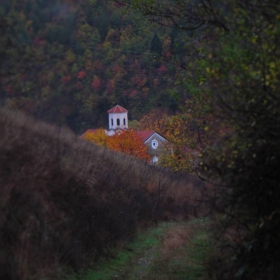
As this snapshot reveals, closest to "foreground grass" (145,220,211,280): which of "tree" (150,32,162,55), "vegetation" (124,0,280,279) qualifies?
"vegetation" (124,0,280,279)

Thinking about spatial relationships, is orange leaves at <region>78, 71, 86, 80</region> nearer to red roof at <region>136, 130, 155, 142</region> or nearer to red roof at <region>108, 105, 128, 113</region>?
red roof at <region>108, 105, 128, 113</region>

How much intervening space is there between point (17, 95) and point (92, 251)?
426 centimetres

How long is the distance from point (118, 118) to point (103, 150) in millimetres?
13541

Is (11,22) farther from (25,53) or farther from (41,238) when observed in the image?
(41,238)

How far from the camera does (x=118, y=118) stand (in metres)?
31.3

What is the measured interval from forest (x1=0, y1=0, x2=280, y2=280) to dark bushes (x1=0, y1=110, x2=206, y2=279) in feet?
0.09

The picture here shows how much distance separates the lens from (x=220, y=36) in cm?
842

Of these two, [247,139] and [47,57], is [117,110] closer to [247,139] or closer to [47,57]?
[47,57]

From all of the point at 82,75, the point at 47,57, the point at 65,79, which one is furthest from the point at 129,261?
the point at 47,57

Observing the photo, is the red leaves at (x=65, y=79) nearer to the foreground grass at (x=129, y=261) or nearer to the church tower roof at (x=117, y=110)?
the foreground grass at (x=129, y=261)

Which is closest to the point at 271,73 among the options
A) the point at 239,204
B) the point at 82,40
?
the point at 239,204

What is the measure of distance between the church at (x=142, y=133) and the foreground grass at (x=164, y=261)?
12259 mm

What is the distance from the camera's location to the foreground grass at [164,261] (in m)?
11.8

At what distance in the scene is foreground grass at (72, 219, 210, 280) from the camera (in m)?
11.8
